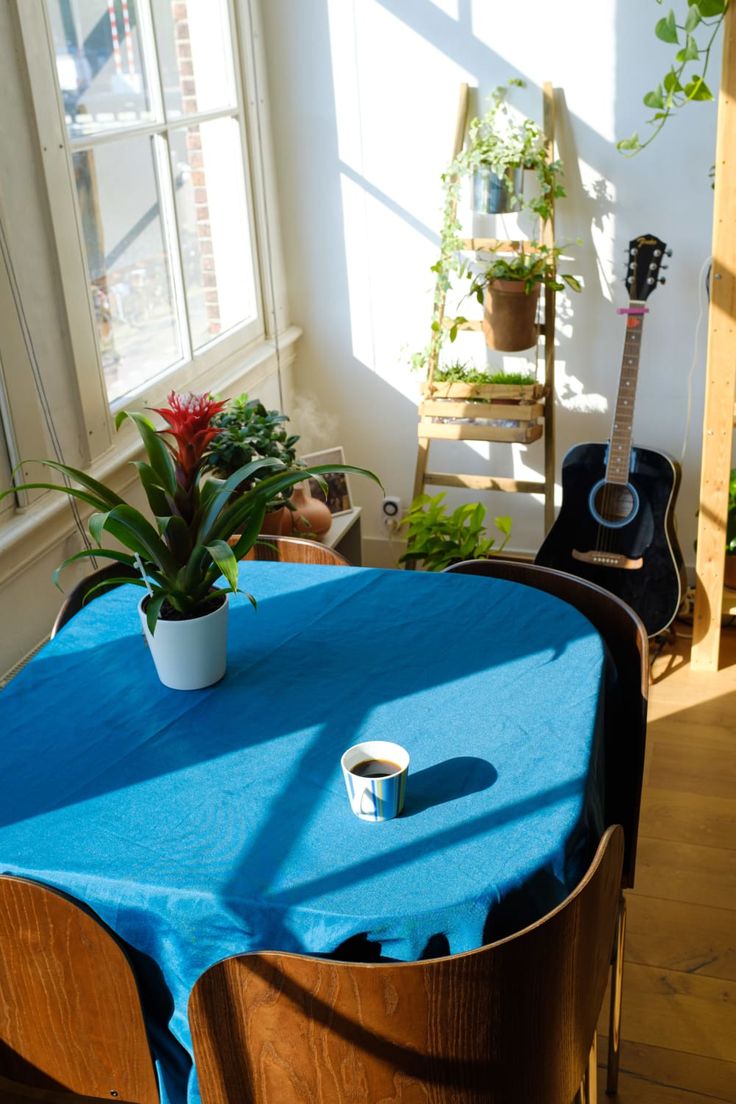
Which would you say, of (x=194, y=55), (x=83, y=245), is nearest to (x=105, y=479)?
(x=83, y=245)

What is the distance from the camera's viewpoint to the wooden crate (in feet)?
11.1

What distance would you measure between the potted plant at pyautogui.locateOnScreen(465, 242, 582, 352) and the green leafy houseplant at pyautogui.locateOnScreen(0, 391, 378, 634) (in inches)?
68.1

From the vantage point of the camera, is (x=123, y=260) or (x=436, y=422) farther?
(x=436, y=422)

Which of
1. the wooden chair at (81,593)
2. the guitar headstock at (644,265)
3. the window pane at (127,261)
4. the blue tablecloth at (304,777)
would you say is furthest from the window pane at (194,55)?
the blue tablecloth at (304,777)

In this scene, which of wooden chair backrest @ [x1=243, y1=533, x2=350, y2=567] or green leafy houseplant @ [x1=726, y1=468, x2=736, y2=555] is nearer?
wooden chair backrest @ [x1=243, y1=533, x2=350, y2=567]

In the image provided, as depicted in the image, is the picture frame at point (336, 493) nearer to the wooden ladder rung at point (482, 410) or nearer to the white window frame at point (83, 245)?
the wooden ladder rung at point (482, 410)

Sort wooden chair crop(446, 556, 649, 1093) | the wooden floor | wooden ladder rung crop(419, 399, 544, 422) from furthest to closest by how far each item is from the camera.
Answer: wooden ladder rung crop(419, 399, 544, 422) < the wooden floor < wooden chair crop(446, 556, 649, 1093)

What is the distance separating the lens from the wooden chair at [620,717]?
1.87m

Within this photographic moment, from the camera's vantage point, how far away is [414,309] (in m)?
3.74

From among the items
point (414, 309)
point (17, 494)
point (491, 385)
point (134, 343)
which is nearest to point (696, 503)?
point (491, 385)

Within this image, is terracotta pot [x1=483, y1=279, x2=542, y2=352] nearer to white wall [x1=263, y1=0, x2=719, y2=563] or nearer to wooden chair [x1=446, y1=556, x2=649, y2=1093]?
white wall [x1=263, y1=0, x2=719, y2=563]

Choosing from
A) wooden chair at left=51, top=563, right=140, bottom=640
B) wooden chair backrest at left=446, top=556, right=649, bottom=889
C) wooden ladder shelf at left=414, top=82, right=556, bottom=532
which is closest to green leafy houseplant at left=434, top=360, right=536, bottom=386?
wooden ladder shelf at left=414, top=82, right=556, bottom=532

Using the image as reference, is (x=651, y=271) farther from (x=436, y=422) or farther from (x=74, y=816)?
(x=74, y=816)

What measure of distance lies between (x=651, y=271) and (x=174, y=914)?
2529 mm
